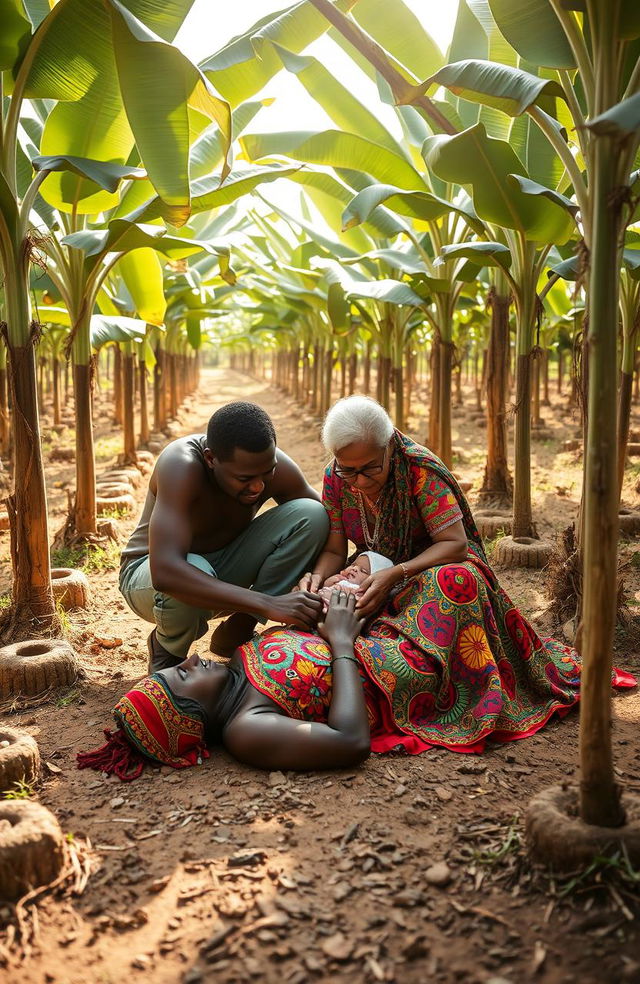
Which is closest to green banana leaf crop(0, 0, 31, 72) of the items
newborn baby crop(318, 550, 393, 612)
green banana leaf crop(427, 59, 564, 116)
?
green banana leaf crop(427, 59, 564, 116)

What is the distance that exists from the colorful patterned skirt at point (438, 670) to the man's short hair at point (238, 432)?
728 millimetres

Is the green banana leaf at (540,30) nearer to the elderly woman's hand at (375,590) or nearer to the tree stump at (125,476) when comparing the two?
the elderly woman's hand at (375,590)

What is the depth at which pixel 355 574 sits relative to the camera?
10.0ft

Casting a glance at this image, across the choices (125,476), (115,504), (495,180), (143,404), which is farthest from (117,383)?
(495,180)

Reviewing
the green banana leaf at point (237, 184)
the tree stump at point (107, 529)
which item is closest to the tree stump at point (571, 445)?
the tree stump at point (107, 529)

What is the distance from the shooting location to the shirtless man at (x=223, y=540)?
9.34 feet

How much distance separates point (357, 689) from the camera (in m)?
2.57

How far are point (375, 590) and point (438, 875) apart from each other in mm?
1155

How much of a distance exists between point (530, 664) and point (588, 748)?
109cm

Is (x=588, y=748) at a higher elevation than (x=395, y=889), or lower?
higher

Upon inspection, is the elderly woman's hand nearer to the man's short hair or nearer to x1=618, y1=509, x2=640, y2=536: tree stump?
the man's short hair

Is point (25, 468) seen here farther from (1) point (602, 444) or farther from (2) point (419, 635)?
(1) point (602, 444)

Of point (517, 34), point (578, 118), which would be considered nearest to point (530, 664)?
point (578, 118)

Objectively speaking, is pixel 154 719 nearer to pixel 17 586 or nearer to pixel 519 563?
pixel 17 586
